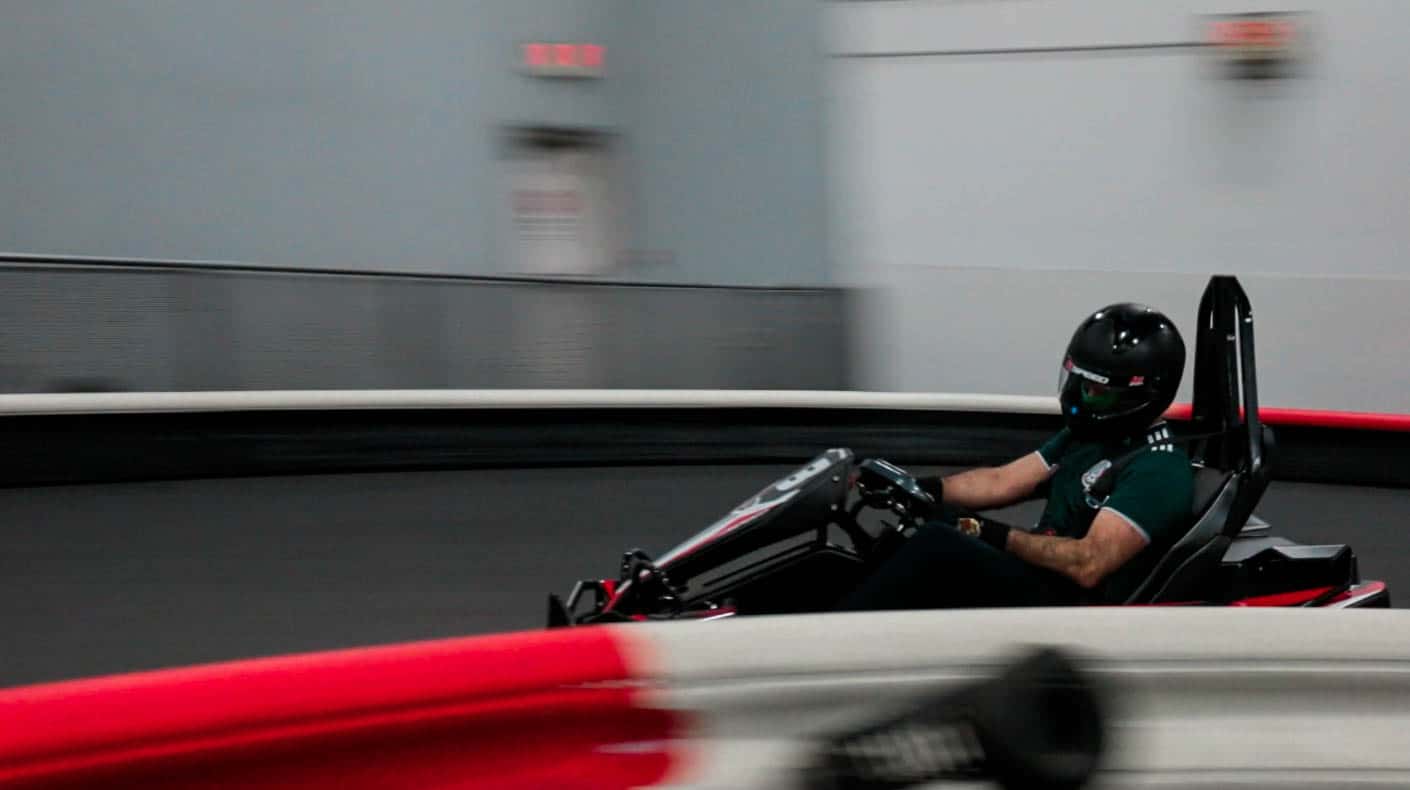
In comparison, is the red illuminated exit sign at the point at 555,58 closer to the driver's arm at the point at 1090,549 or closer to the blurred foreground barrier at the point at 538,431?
the blurred foreground barrier at the point at 538,431

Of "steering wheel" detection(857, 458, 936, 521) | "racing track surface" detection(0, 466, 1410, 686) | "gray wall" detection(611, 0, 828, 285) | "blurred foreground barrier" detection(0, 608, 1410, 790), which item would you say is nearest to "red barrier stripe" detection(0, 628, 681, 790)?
"blurred foreground barrier" detection(0, 608, 1410, 790)

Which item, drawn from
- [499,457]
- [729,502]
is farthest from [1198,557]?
[499,457]

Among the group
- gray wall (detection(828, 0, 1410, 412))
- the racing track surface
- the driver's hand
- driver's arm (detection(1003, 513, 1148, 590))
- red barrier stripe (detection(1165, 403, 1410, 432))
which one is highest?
gray wall (detection(828, 0, 1410, 412))

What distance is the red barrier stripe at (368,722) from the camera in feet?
5.56

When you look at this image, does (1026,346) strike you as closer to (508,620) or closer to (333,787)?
(508,620)

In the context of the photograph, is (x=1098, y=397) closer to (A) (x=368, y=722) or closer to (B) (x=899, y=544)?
(B) (x=899, y=544)

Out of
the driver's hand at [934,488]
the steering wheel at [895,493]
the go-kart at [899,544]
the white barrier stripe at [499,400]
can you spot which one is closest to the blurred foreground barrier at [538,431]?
the white barrier stripe at [499,400]

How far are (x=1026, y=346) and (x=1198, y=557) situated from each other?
14.6 feet

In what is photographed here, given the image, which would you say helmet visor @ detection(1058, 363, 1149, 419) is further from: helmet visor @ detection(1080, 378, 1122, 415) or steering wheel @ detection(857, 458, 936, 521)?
steering wheel @ detection(857, 458, 936, 521)

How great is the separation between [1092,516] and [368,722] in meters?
2.23

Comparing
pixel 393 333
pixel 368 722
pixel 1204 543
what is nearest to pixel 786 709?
pixel 368 722

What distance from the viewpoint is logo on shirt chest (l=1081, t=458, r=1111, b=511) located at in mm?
3539

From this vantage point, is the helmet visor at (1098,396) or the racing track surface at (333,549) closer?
the helmet visor at (1098,396)

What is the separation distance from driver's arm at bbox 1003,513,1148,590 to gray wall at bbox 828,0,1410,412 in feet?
13.6
